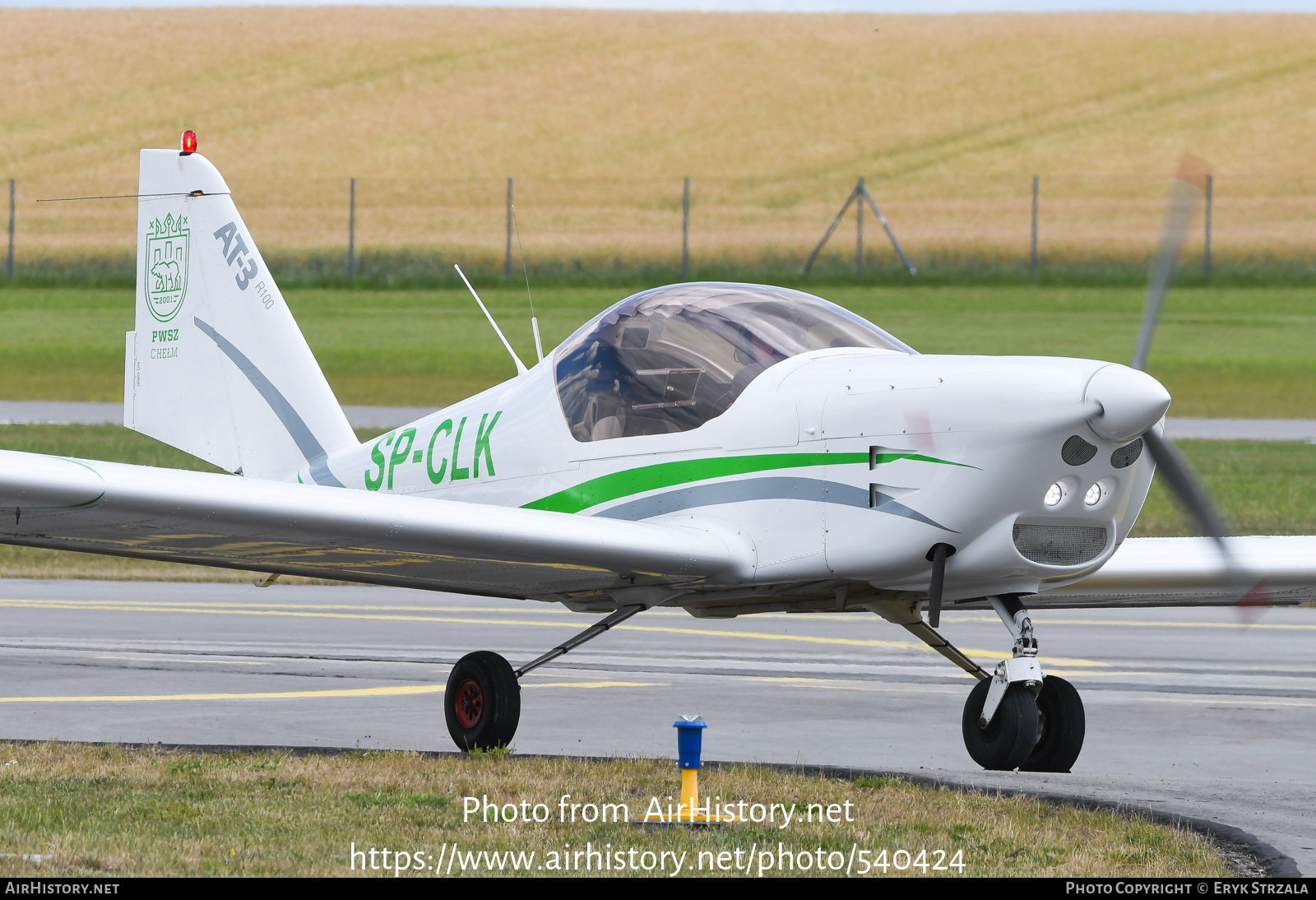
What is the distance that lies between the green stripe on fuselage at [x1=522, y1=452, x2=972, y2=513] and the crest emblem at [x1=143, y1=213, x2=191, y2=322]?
3685 millimetres

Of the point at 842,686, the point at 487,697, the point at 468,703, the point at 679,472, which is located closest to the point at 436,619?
the point at 842,686

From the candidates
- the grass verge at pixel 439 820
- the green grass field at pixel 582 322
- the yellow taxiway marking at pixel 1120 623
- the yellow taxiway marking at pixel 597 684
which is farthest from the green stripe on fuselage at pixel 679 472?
the green grass field at pixel 582 322

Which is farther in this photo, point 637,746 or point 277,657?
point 277,657

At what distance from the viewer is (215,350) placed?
11492 millimetres

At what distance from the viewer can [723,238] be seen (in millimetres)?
47906

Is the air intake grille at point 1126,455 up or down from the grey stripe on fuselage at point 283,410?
down

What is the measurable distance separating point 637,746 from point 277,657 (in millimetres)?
4298

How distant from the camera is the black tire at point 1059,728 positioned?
808cm

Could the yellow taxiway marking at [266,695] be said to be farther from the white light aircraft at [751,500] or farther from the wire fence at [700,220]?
the wire fence at [700,220]

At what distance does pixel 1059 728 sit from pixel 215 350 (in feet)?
19.3

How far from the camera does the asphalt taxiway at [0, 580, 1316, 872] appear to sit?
8.84m

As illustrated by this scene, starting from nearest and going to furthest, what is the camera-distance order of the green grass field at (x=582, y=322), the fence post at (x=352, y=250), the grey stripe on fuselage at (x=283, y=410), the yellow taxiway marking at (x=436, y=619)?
1. the grey stripe on fuselage at (x=283, y=410)
2. the yellow taxiway marking at (x=436, y=619)
3. the green grass field at (x=582, y=322)
4. the fence post at (x=352, y=250)
